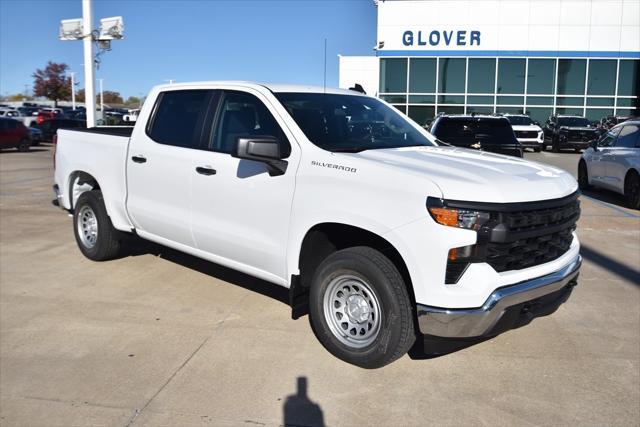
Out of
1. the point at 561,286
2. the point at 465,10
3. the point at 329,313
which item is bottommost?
the point at 329,313

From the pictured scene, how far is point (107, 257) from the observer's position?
6887mm

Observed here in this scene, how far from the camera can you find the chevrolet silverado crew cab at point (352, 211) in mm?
3678

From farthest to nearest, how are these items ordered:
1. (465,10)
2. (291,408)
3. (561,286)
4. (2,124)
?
(465,10)
(2,124)
(561,286)
(291,408)

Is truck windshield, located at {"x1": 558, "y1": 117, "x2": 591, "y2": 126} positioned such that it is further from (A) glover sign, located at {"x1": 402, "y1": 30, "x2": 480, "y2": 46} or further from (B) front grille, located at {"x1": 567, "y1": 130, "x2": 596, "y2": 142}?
(A) glover sign, located at {"x1": 402, "y1": 30, "x2": 480, "y2": 46}

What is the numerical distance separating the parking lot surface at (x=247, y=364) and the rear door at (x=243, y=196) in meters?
0.63

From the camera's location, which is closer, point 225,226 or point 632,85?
point 225,226

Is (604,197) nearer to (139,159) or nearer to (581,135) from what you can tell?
(139,159)

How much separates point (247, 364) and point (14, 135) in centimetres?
2482

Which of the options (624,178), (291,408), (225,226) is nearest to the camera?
(291,408)

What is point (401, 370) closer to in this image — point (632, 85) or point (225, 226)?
point (225, 226)

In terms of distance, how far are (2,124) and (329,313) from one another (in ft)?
82.8

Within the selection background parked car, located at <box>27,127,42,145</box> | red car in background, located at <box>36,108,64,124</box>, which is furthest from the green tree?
background parked car, located at <box>27,127,42,145</box>

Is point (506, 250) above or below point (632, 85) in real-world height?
below

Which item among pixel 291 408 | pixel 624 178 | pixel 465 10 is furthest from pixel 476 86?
pixel 291 408
